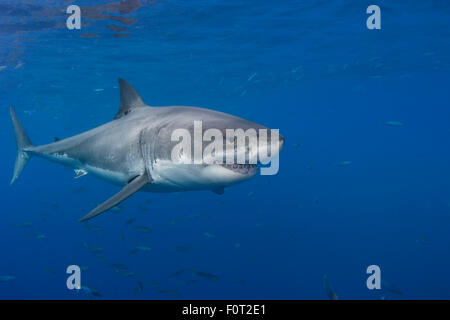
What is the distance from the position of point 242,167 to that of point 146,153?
61.4 inches

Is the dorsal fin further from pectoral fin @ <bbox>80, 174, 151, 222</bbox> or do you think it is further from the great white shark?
pectoral fin @ <bbox>80, 174, 151, 222</bbox>

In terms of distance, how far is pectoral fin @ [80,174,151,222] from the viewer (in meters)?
3.68

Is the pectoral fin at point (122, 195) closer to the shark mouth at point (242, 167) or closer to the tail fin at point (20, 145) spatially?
the shark mouth at point (242, 167)

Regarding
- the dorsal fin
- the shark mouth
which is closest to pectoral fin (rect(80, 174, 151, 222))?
the shark mouth

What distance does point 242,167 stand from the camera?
3.35 meters

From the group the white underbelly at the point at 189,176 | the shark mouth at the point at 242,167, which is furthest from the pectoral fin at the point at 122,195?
the shark mouth at the point at 242,167

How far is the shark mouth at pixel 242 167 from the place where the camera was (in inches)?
131

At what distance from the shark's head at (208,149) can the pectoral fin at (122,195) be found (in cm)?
17

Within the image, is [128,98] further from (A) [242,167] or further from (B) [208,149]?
(A) [242,167]

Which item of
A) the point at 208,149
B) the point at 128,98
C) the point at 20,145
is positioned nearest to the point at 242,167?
the point at 208,149

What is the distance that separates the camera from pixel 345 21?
668 inches

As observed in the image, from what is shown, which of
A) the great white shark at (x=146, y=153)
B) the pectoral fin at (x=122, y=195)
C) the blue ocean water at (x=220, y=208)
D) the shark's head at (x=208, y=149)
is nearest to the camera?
the shark's head at (x=208, y=149)

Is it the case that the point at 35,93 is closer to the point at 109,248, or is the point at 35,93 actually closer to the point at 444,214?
the point at 109,248
